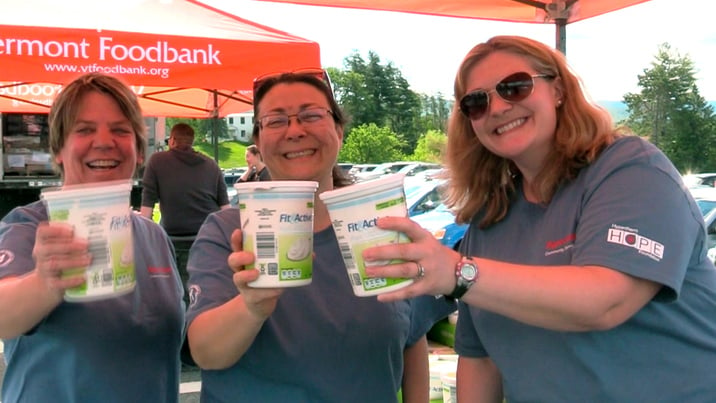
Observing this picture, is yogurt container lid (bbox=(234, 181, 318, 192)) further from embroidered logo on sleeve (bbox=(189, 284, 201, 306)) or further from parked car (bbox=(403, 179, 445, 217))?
parked car (bbox=(403, 179, 445, 217))

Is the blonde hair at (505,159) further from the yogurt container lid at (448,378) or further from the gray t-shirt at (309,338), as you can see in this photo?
the yogurt container lid at (448,378)

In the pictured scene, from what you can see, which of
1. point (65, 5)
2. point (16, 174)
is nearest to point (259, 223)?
point (65, 5)

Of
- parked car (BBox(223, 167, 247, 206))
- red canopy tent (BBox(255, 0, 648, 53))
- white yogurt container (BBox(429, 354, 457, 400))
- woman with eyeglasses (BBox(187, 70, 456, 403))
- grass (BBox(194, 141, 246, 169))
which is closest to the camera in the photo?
woman with eyeglasses (BBox(187, 70, 456, 403))

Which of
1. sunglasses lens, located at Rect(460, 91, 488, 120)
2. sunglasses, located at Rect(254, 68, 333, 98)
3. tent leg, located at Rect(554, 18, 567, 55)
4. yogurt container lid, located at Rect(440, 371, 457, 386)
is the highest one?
tent leg, located at Rect(554, 18, 567, 55)

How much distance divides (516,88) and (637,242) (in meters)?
0.51

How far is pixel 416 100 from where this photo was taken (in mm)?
25391

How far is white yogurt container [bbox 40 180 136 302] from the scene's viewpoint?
1.32 metres

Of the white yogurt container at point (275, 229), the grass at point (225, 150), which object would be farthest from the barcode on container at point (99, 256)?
the grass at point (225, 150)

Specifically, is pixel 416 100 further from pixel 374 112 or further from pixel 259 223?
pixel 259 223

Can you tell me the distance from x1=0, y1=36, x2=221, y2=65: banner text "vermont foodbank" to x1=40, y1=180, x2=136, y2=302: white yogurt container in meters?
2.20

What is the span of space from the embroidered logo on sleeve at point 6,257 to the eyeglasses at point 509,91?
1.22 m

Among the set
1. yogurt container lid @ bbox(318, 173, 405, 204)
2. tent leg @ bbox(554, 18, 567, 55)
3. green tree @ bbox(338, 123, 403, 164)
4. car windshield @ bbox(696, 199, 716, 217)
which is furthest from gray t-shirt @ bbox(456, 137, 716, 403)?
green tree @ bbox(338, 123, 403, 164)

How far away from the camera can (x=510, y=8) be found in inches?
149

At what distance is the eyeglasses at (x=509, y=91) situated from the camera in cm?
159
